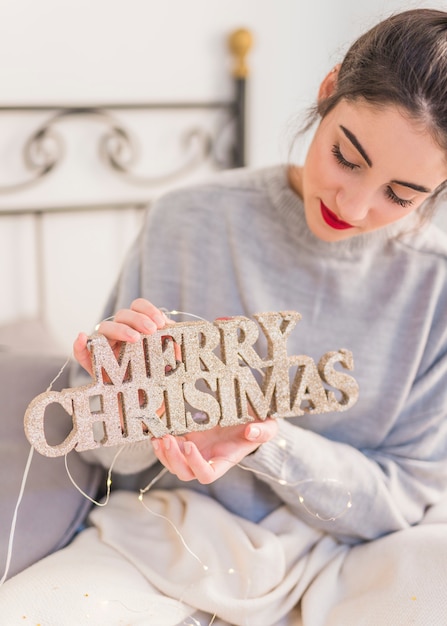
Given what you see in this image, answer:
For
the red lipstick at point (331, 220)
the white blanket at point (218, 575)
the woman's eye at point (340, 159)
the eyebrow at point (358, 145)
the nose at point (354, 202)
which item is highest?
the eyebrow at point (358, 145)

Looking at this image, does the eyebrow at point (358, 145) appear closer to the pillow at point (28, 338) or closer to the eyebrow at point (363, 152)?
the eyebrow at point (363, 152)

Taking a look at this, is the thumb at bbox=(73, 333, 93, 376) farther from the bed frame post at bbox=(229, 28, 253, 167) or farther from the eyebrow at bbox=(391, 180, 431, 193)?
the bed frame post at bbox=(229, 28, 253, 167)

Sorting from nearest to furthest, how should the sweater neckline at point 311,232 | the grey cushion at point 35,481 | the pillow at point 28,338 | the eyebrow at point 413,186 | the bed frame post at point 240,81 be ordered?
the eyebrow at point 413,186, the grey cushion at point 35,481, the sweater neckline at point 311,232, the pillow at point 28,338, the bed frame post at point 240,81

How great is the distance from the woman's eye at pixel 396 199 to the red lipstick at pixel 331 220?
75mm

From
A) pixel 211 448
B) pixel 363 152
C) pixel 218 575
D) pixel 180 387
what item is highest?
pixel 363 152

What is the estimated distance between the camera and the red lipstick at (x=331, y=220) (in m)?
1.00

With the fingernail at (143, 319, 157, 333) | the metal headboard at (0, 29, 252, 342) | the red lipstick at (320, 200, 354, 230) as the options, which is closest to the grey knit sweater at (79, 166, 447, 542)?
the red lipstick at (320, 200, 354, 230)

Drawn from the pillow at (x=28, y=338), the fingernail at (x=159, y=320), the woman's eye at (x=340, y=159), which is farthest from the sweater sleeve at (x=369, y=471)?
the pillow at (x=28, y=338)

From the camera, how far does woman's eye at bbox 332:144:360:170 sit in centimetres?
92

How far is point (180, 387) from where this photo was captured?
86 centimetres

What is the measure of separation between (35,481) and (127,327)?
1.37 feet

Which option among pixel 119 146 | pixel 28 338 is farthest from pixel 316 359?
pixel 119 146

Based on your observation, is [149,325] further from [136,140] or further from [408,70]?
[136,140]

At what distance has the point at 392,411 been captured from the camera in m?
1.17
